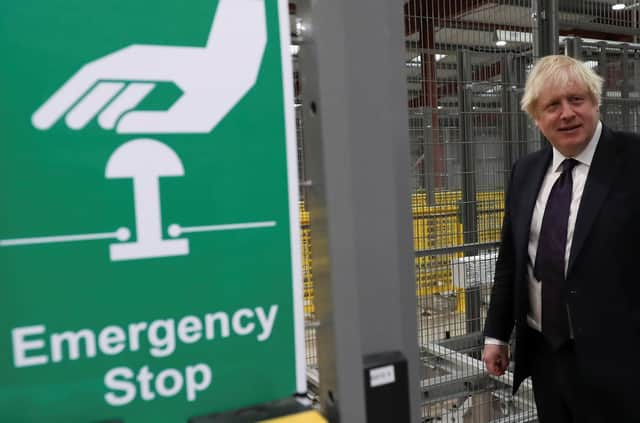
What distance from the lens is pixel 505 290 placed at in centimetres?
220

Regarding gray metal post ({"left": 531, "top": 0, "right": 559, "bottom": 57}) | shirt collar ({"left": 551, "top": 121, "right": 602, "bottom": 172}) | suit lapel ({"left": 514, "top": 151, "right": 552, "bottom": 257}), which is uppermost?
gray metal post ({"left": 531, "top": 0, "right": 559, "bottom": 57})

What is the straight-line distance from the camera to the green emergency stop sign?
24.1 inches

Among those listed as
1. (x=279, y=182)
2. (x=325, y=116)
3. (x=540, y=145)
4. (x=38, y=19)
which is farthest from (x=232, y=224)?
(x=540, y=145)

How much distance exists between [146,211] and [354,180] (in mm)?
286

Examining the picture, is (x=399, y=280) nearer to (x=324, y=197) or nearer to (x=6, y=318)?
(x=324, y=197)

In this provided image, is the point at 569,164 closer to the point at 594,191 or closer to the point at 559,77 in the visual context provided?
the point at 594,191

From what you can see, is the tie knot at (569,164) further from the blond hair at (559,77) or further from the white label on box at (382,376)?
the white label on box at (382,376)

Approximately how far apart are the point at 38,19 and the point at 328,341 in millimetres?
547

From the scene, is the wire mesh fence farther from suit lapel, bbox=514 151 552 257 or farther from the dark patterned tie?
the dark patterned tie

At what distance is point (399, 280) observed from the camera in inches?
32.3

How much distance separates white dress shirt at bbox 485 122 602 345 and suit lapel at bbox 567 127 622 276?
35mm

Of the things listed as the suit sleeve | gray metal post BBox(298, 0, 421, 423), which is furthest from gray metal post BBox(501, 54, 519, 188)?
gray metal post BBox(298, 0, 421, 423)

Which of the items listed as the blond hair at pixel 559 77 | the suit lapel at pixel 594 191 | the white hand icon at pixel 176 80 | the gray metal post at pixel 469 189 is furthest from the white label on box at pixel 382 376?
the gray metal post at pixel 469 189

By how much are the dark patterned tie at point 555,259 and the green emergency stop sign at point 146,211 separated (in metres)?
1.44
